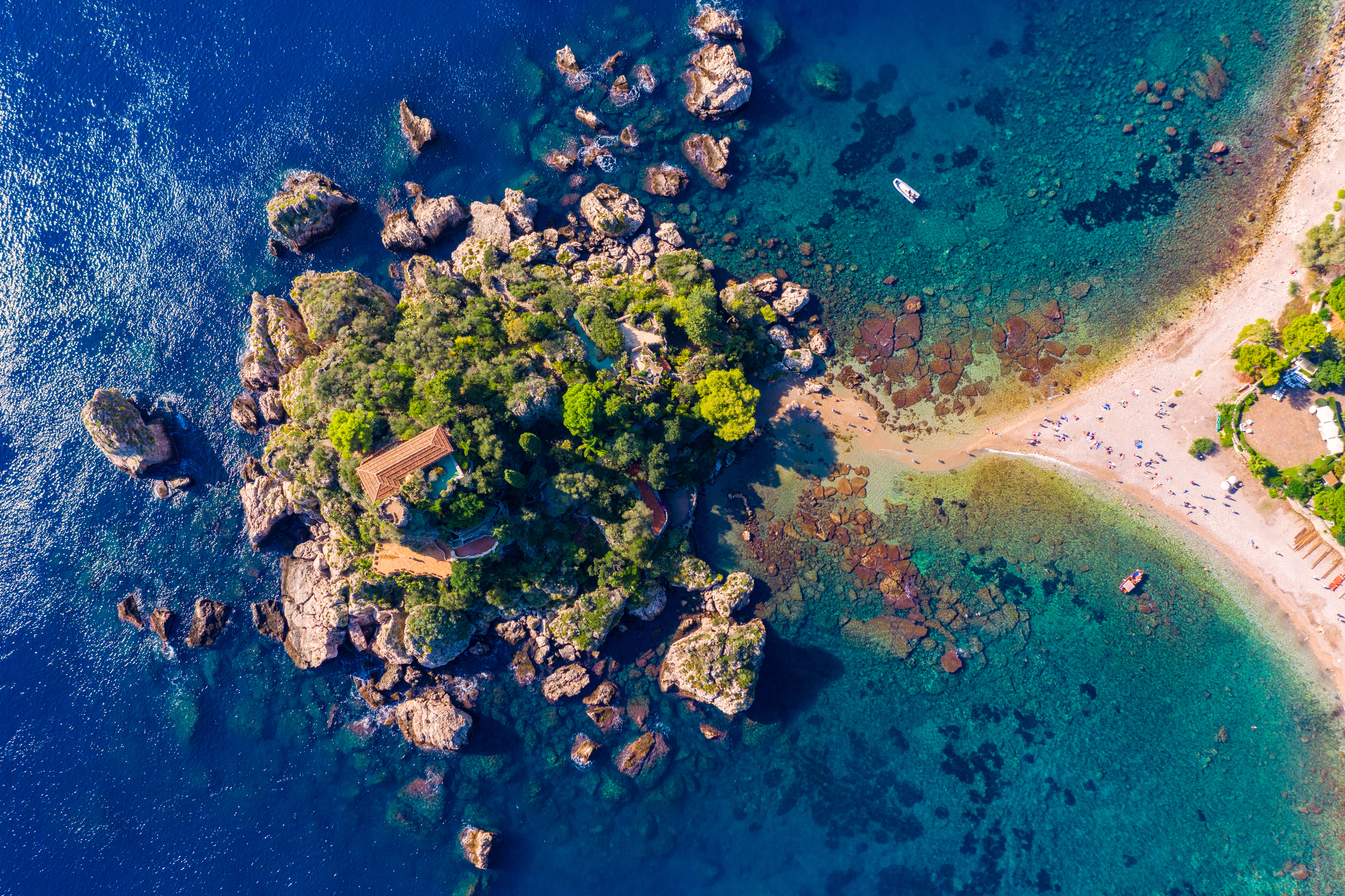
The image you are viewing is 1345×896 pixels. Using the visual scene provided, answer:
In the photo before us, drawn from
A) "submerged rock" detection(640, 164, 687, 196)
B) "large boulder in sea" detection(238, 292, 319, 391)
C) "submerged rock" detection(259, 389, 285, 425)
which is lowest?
"submerged rock" detection(259, 389, 285, 425)

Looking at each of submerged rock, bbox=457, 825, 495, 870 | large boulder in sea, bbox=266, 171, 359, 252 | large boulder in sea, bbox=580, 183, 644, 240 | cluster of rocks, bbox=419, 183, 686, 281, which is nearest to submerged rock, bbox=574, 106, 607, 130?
cluster of rocks, bbox=419, 183, 686, 281

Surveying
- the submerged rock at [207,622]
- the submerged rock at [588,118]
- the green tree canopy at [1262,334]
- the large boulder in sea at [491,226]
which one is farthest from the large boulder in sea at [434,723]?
the green tree canopy at [1262,334]

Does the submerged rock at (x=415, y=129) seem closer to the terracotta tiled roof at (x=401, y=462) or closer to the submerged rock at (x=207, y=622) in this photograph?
the terracotta tiled roof at (x=401, y=462)

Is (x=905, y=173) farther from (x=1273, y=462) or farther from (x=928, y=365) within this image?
(x=1273, y=462)

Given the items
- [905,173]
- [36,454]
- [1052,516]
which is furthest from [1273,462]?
[36,454]

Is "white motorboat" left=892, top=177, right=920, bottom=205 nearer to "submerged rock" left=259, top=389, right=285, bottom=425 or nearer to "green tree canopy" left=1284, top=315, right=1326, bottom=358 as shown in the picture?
"green tree canopy" left=1284, top=315, right=1326, bottom=358

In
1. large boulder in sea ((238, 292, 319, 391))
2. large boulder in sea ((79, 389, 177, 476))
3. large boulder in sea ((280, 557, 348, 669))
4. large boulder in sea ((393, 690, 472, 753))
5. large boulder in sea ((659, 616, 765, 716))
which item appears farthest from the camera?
large boulder in sea ((238, 292, 319, 391))
